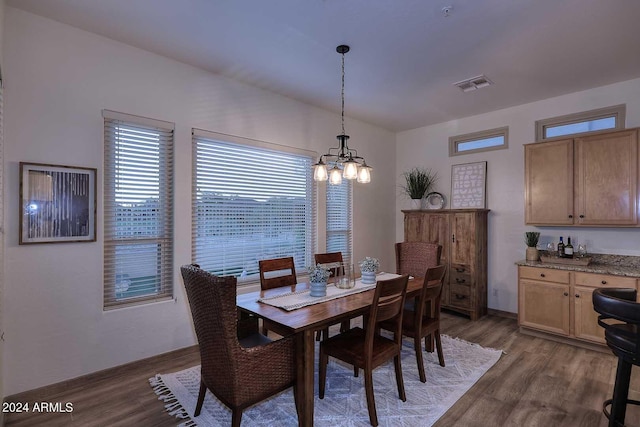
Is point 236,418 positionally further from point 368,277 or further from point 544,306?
point 544,306

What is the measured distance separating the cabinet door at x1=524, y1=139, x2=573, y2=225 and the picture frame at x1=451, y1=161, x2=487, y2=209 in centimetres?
74

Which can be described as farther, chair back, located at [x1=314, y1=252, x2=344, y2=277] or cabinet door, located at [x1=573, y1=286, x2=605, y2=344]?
cabinet door, located at [x1=573, y1=286, x2=605, y2=344]

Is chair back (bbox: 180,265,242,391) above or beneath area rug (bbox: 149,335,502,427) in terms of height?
above

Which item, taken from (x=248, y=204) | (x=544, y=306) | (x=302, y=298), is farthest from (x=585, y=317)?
(x=248, y=204)

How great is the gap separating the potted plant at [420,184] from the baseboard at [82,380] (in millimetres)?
3914

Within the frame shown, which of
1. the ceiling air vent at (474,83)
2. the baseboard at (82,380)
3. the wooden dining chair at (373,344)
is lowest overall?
the baseboard at (82,380)

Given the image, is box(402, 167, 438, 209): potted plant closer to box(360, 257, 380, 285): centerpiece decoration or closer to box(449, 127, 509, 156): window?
box(449, 127, 509, 156): window

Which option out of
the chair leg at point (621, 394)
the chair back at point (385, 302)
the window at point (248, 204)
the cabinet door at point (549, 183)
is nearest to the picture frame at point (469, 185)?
the cabinet door at point (549, 183)

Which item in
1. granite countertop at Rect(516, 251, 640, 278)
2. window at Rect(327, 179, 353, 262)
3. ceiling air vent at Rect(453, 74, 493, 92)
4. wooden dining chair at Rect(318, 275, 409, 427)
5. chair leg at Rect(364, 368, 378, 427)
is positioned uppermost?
ceiling air vent at Rect(453, 74, 493, 92)

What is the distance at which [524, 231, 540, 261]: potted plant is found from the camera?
404 cm

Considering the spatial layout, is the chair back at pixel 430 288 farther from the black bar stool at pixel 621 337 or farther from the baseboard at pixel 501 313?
the baseboard at pixel 501 313

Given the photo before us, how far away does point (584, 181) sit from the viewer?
3.62 m

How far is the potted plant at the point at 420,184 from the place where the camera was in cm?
524

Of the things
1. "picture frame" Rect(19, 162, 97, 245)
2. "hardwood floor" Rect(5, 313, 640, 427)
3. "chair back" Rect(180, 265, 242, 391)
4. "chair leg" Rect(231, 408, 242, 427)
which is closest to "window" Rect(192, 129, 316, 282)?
"picture frame" Rect(19, 162, 97, 245)
